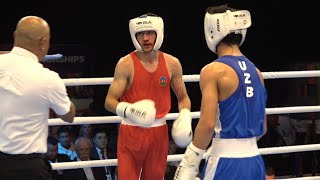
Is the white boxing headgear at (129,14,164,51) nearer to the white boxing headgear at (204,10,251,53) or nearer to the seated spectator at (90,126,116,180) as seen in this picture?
the white boxing headgear at (204,10,251,53)

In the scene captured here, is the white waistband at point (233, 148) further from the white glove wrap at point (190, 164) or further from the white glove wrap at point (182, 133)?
the white glove wrap at point (182, 133)

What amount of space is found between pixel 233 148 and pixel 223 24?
1.62 feet

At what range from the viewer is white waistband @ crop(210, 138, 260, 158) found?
232 cm

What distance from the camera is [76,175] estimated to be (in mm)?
4062

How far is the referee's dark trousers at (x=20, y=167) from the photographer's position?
7.27ft

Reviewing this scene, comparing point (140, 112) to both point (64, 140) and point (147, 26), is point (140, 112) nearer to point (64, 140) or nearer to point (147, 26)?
point (147, 26)

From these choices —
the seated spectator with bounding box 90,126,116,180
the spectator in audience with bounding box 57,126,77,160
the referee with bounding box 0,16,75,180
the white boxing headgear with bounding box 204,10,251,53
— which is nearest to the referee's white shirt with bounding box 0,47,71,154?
the referee with bounding box 0,16,75,180

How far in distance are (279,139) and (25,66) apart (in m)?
4.04

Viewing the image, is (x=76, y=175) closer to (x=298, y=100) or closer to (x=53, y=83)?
(x=53, y=83)

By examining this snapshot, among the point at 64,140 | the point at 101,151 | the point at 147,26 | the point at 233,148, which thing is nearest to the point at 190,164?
the point at 233,148

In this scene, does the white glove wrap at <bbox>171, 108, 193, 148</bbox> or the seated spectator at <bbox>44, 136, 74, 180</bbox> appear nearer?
the white glove wrap at <bbox>171, 108, 193, 148</bbox>

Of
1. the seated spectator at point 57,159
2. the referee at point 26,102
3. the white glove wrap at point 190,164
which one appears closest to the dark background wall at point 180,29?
the seated spectator at point 57,159

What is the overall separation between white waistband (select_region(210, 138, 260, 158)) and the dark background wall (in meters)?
4.25

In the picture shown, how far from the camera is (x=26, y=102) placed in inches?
86.4
